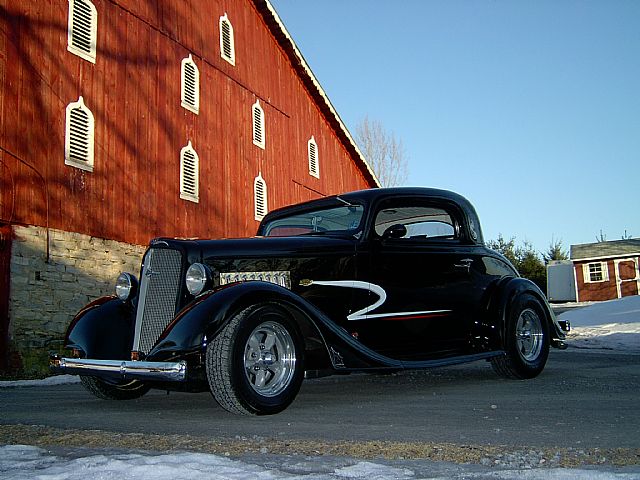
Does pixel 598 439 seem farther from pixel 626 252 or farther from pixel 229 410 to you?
pixel 626 252

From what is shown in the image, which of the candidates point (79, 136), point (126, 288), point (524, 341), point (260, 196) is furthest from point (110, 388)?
point (260, 196)

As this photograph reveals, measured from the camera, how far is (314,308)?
4477 mm

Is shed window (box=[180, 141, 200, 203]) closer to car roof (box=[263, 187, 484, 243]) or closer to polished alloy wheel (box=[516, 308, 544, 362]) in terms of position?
car roof (box=[263, 187, 484, 243])

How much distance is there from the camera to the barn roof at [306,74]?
64.4 feet

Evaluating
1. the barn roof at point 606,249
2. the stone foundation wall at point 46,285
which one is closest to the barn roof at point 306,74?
the stone foundation wall at point 46,285

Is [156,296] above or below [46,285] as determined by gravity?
below

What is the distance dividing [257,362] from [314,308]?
0.61 metres

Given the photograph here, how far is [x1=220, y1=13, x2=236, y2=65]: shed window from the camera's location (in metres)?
17.3

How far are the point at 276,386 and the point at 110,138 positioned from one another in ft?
32.1

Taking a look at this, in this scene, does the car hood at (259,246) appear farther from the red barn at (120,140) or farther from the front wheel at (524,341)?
the red barn at (120,140)

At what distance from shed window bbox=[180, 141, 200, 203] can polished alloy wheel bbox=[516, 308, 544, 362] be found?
987cm

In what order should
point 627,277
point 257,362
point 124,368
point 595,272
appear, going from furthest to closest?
point 595,272, point 627,277, point 257,362, point 124,368

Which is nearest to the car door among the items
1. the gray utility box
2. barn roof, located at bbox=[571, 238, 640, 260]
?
barn roof, located at bbox=[571, 238, 640, 260]

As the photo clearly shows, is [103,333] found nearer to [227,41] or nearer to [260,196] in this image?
[260,196]
